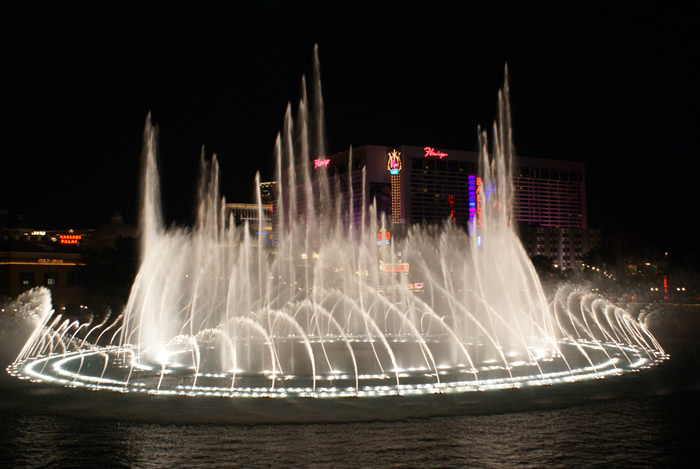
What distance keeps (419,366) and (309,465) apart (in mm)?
9271

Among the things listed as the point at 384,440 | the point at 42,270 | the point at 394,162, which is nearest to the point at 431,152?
the point at 394,162

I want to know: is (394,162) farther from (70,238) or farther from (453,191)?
(70,238)

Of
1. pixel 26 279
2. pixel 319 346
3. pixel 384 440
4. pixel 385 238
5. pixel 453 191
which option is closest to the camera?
pixel 384 440

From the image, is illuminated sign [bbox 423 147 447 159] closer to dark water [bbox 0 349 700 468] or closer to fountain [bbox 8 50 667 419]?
fountain [bbox 8 50 667 419]

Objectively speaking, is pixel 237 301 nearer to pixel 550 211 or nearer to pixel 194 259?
pixel 194 259

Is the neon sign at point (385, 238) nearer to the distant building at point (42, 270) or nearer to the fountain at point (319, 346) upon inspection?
the distant building at point (42, 270)

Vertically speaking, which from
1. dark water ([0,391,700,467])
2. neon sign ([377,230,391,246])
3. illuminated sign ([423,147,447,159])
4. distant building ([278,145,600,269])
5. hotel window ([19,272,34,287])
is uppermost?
illuminated sign ([423,147,447,159])

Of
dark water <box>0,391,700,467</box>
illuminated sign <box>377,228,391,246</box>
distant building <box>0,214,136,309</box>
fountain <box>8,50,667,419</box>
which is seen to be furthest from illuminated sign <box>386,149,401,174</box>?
dark water <box>0,391,700,467</box>

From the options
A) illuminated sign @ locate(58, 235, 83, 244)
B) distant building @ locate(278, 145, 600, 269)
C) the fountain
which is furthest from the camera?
distant building @ locate(278, 145, 600, 269)

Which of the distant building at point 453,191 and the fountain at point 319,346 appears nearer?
the fountain at point 319,346

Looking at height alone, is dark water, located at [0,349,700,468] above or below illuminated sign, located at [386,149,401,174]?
below

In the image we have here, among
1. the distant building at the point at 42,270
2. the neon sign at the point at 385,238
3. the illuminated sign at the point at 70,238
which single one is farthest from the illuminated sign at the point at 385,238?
the distant building at the point at 42,270

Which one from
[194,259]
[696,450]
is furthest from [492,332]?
[194,259]

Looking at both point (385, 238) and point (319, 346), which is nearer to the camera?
point (319, 346)
